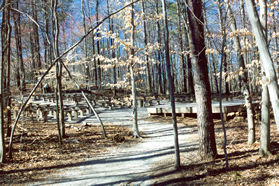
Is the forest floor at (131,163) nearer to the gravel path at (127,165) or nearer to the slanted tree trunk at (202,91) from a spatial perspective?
the gravel path at (127,165)

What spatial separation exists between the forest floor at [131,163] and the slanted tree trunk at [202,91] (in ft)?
1.41

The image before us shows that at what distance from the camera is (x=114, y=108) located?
1914 cm

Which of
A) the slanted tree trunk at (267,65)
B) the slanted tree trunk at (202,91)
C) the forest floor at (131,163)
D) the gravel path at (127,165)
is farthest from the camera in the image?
the slanted tree trunk at (202,91)

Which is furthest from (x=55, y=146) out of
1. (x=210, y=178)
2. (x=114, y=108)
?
(x=114, y=108)

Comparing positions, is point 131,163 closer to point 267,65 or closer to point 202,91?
A: point 202,91

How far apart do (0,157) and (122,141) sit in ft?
13.8

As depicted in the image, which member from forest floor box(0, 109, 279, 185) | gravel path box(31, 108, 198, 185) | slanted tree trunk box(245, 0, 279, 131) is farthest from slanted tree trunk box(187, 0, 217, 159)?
slanted tree trunk box(245, 0, 279, 131)

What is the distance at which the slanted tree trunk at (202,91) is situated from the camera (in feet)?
17.4

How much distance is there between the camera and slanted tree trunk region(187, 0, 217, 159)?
530 cm

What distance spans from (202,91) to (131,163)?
9.40ft

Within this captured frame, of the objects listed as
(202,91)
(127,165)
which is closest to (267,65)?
(202,91)

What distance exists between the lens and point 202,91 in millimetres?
5297

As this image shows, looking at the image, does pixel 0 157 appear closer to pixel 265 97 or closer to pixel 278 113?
pixel 278 113

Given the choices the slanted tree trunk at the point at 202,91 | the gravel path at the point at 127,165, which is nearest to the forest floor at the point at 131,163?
the gravel path at the point at 127,165
